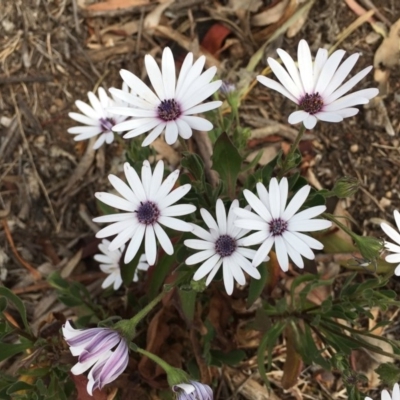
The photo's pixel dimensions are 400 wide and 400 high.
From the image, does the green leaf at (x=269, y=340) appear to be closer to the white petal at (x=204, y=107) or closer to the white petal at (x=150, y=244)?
the white petal at (x=150, y=244)

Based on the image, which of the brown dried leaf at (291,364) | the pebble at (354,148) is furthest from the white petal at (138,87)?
the pebble at (354,148)

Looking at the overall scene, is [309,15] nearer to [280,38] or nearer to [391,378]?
[280,38]

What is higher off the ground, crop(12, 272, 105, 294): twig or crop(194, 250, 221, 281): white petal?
crop(12, 272, 105, 294): twig

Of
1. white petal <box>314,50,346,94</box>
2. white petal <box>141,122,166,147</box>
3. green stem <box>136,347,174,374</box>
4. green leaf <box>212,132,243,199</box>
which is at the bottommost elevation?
green stem <box>136,347,174,374</box>

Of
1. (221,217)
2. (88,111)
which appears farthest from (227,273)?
(88,111)

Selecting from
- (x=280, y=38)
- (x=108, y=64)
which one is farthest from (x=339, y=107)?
(x=108, y=64)

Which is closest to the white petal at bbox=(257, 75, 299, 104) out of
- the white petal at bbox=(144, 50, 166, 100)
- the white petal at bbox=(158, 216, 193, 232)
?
the white petal at bbox=(144, 50, 166, 100)

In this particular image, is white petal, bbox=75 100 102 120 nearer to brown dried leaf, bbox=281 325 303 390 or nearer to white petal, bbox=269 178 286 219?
white petal, bbox=269 178 286 219

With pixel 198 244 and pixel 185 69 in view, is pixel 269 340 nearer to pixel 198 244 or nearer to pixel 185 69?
pixel 198 244
